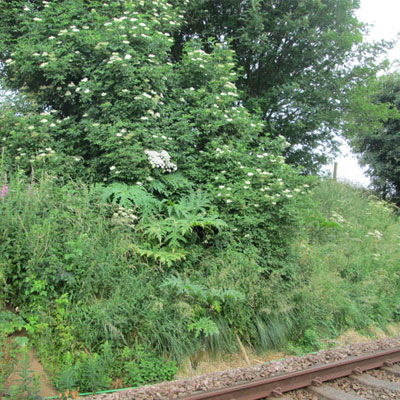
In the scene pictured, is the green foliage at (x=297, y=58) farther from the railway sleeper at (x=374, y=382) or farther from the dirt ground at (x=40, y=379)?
the dirt ground at (x=40, y=379)

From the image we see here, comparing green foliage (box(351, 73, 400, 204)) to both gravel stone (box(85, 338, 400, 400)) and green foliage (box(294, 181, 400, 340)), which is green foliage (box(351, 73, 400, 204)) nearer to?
green foliage (box(294, 181, 400, 340))

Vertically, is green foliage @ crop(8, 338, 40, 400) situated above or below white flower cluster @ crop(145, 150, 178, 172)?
below

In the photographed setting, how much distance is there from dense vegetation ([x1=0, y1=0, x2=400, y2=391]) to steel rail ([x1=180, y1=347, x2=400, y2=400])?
33.6 inches

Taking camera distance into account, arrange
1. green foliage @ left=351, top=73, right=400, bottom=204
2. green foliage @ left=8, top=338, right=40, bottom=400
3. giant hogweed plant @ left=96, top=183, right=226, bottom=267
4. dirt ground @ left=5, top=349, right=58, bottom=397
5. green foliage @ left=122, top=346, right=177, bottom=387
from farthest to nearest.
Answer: green foliage @ left=351, top=73, right=400, bottom=204
giant hogweed plant @ left=96, top=183, right=226, bottom=267
green foliage @ left=122, top=346, right=177, bottom=387
dirt ground @ left=5, top=349, right=58, bottom=397
green foliage @ left=8, top=338, right=40, bottom=400

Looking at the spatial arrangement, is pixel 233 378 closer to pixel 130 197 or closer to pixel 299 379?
pixel 299 379

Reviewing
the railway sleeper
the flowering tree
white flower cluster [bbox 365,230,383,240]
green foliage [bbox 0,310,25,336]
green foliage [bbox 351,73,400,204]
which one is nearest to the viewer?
green foliage [bbox 0,310,25,336]

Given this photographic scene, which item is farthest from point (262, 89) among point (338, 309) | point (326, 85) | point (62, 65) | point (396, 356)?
point (396, 356)

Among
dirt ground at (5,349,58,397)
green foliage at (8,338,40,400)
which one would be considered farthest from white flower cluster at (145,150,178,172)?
green foliage at (8,338,40,400)

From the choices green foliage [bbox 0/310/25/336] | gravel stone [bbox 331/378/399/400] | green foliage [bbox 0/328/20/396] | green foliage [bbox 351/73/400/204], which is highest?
green foliage [bbox 351/73/400/204]

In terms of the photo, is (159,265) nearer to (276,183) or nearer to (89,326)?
(89,326)

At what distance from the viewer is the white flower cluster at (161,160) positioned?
686 cm

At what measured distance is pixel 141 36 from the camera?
24.8 ft

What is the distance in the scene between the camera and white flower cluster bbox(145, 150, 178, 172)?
6.86 metres

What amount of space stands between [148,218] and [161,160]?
1.17m
